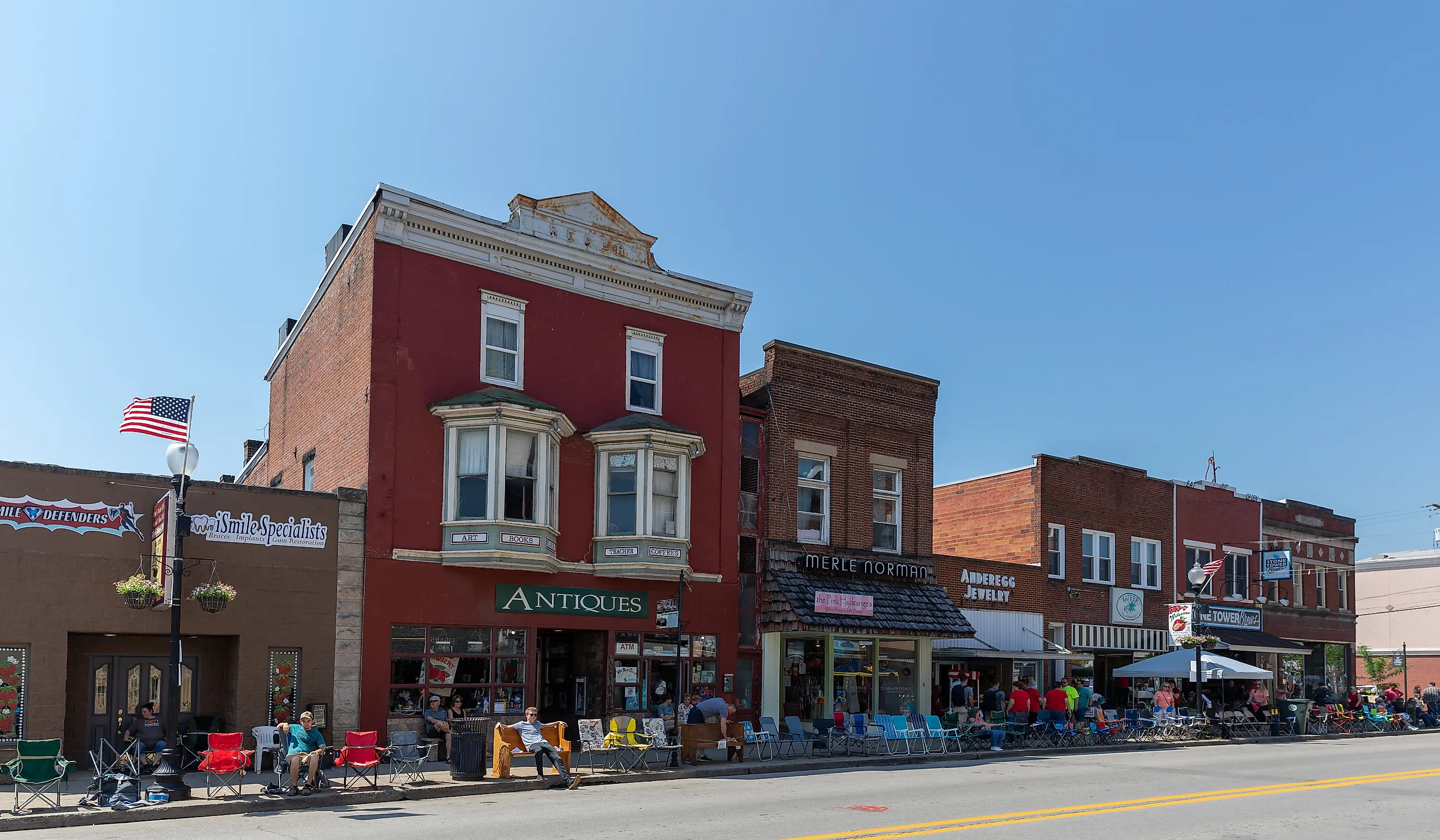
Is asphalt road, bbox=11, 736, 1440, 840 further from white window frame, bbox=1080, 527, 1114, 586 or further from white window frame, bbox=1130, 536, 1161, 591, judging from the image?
white window frame, bbox=1130, 536, 1161, 591

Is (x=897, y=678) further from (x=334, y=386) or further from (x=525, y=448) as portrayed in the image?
(x=334, y=386)

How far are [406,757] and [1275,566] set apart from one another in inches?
1320

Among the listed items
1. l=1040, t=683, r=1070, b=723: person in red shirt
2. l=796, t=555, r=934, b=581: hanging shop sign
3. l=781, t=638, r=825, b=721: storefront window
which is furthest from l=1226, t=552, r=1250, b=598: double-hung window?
l=781, t=638, r=825, b=721: storefront window

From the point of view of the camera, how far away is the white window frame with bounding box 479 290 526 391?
23.8 m

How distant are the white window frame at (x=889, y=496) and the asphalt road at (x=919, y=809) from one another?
8596 millimetres

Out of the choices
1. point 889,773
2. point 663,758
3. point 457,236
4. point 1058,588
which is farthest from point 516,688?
point 1058,588

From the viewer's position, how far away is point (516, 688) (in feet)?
76.6

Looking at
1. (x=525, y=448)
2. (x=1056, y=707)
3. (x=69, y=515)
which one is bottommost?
(x=1056, y=707)

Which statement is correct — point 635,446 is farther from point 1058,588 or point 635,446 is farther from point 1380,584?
point 1380,584

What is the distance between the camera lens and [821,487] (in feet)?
96.6

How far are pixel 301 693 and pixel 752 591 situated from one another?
35.1 feet

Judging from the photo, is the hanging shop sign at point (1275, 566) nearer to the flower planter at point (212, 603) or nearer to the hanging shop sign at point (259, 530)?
the hanging shop sign at point (259, 530)

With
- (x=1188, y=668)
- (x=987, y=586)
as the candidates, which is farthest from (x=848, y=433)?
(x=1188, y=668)

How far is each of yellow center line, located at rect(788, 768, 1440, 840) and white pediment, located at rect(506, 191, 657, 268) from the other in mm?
14887
